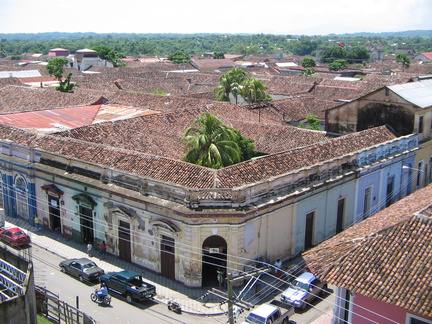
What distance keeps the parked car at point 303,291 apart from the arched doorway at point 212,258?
11.4 ft

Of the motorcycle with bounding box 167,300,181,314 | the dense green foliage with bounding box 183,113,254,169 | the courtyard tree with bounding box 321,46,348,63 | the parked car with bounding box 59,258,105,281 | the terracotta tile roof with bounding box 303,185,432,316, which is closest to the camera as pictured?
the terracotta tile roof with bounding box 303,185,432,316

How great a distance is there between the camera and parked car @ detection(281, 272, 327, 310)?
2366 centimetres

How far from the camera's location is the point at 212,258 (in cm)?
2581

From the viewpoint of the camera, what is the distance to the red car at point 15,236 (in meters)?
30.6

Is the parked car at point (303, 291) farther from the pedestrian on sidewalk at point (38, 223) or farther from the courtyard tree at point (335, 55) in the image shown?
the courtyard tree at point (335, 55)

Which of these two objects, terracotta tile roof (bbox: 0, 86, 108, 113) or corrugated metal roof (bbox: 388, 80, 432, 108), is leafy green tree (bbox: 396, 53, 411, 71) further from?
terracotta tile roof (bbox: 0, 86, 108, 113)

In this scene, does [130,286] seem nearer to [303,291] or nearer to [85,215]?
[85,215]

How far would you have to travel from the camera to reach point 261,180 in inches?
1054

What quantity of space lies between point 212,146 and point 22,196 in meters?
13.9

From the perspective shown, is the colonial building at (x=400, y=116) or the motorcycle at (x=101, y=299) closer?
the motorcycle at (x=101, y=299)

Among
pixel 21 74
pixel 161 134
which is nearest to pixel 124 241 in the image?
pixel 161 134

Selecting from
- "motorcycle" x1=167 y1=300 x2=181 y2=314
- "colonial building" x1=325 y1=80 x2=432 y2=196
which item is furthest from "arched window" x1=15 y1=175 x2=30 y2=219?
"colonial building" x1=325 y1=80 x2=432 y2=196

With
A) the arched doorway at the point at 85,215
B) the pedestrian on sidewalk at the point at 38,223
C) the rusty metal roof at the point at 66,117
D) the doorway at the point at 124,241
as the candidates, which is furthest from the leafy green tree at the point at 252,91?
the doorway at the point at 124,241

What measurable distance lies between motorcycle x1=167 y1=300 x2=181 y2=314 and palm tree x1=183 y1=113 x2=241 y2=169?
29.2 feet
